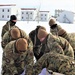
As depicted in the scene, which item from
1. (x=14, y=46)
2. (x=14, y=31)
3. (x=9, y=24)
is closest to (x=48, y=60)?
(x=14, y=46)

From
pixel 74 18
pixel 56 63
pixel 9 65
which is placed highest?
pixel 56 63

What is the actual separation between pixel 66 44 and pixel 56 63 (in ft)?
3.80

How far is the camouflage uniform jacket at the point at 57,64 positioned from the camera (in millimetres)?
2877

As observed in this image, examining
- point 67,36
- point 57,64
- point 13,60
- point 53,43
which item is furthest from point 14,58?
point 67,36

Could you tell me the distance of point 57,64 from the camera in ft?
9.63

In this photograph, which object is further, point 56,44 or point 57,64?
point 56,44

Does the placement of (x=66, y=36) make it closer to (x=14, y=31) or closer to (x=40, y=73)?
(x=14, y=31)

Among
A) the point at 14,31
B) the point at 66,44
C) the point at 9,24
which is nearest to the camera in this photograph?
the point at 66,44

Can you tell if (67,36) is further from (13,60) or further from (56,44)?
(13,60)

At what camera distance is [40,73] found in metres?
2.98

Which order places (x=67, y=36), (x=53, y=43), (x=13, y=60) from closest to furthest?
(x=13, y=60)
(x=53, y=43)
(x=67, y=36)

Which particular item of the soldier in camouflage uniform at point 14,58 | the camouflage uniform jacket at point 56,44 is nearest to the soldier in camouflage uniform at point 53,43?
the camouflage uniform jacket at point 56,44

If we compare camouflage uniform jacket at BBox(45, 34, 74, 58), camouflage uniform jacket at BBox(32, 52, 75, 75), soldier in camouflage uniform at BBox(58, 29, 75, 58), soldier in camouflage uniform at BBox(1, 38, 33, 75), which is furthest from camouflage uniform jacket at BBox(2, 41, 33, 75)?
soldier in camouflage uniform at BBox(58, 29, 75, 58)

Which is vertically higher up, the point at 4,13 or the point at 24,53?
the point at 24,53
